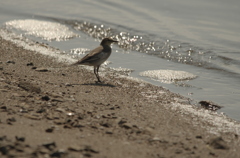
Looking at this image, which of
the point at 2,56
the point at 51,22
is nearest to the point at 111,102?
the point at 2,56

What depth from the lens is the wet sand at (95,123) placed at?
4.40m

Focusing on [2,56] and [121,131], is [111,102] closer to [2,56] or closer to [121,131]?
[121,131]

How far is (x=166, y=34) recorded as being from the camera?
13.3 meters

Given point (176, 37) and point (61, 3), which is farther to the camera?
point (61, 3)

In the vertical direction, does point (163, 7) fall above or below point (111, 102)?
above

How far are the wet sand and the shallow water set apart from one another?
1456 millimetres

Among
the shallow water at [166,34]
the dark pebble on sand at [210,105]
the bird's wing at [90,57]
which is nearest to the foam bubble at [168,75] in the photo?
the shallow water at [166,34]

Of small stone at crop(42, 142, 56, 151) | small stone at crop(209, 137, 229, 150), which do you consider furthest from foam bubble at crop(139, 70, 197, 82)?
small stone at crop(42, 142, 56, 151)

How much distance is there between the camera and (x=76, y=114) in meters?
5.57

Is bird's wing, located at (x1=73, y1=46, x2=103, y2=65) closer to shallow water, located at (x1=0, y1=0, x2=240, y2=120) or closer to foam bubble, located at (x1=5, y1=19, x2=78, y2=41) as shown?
shallow water, located at (x1=0, y1=0, x2=240, y2=120)

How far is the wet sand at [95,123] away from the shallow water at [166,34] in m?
1.46

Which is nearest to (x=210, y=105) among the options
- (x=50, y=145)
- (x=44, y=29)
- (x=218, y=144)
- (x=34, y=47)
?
(x=218, y=144)

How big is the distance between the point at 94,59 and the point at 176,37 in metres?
5.13

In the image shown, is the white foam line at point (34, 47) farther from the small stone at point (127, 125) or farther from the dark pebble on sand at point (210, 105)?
the small stone at point (127, 125)
